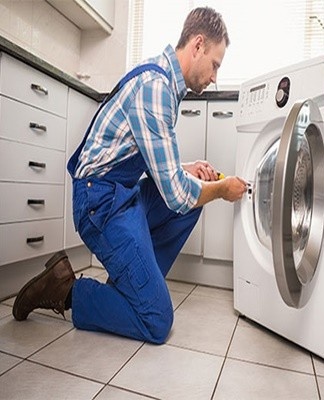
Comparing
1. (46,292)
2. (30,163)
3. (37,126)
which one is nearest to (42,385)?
(46,292)

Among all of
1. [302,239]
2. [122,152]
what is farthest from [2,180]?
[302,239]

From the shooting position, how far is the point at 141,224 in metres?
1.04

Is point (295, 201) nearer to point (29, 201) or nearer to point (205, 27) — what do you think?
point (205, 27)

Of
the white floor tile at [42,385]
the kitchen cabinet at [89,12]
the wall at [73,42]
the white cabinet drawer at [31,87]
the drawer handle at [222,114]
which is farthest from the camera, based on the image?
the kitchen cabinet at [89,12]

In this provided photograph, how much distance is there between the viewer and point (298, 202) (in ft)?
2.99

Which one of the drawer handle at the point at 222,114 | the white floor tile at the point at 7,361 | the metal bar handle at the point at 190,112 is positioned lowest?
the white floor tile at the point at 7,361

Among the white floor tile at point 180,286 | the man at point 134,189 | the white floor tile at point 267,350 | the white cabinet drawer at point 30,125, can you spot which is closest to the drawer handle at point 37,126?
the white cabinet drawer at point 30,125

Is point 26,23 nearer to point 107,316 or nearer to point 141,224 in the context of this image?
point 141,224

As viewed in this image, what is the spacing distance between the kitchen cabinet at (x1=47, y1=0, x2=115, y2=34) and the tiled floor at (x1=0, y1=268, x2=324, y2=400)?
1.68 m

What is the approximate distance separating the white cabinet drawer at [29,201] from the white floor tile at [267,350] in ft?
2.88

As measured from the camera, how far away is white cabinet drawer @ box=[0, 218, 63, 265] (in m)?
1.24

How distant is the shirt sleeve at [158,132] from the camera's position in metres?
0.90

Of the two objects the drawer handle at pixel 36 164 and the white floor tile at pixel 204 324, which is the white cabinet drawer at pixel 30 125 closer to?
the drawer handle at pixel 36 164

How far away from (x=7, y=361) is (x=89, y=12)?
192 centimetres
